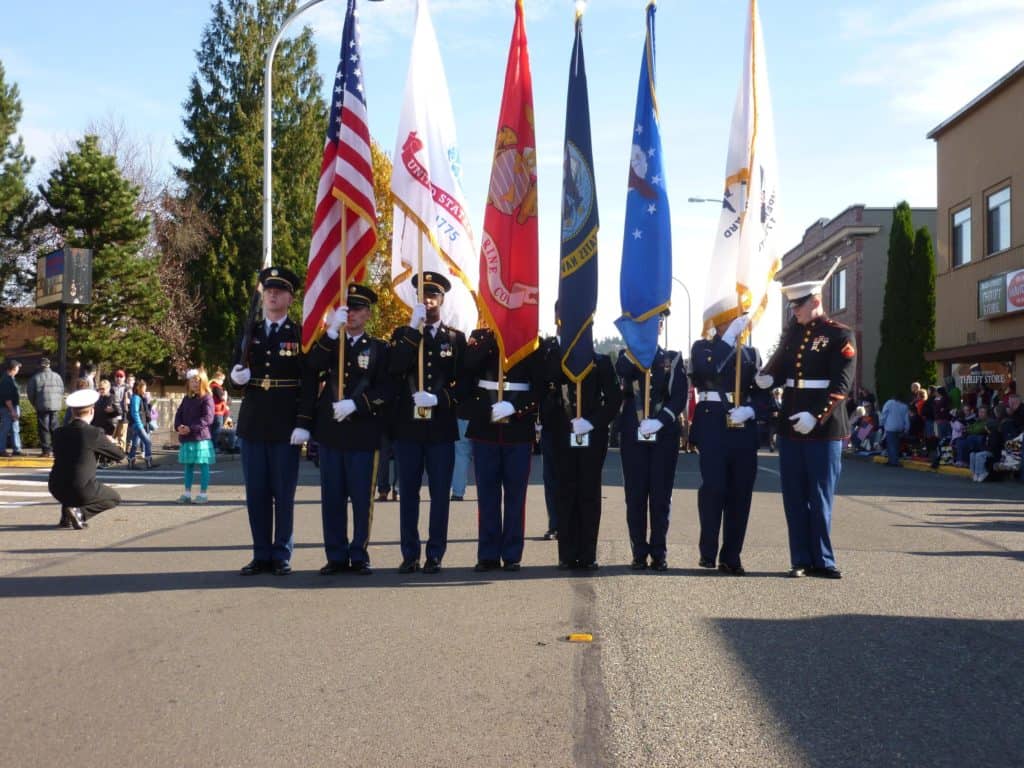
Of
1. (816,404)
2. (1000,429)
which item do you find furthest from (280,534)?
(1000,429)

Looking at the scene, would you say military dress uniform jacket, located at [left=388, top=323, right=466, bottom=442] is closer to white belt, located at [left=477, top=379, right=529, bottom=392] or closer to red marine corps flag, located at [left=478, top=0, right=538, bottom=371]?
white belt, located at [left=477, top=379, right=529, bottom=392]

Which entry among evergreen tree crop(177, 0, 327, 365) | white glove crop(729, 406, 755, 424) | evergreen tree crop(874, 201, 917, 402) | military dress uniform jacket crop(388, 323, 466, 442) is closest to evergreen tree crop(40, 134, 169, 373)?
evergreen tree crop(177, 0, 327, 365)

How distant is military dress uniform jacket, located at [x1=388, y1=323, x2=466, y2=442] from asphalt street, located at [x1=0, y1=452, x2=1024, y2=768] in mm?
1084

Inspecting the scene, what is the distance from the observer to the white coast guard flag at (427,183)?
8.80 metres

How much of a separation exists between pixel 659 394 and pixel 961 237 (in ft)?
82.4

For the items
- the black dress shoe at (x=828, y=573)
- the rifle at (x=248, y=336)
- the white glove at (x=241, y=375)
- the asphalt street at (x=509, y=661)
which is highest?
the rifle at (x=248, y=336)

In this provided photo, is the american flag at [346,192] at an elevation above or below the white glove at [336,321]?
above

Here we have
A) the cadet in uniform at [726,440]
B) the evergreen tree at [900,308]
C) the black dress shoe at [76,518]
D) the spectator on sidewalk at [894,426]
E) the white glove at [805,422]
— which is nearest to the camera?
the white glove at [805,422]

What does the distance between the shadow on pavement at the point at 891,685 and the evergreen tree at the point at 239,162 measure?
43238mm

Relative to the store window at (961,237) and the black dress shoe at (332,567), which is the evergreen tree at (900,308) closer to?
the store window at (961,237)

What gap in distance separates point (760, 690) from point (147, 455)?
→ 16.8 m

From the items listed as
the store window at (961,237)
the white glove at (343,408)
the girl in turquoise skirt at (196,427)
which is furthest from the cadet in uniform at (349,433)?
the store window at (961,237)

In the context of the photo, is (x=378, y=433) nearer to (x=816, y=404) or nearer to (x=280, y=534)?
(x=280, y=534)

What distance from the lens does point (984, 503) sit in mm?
14398
